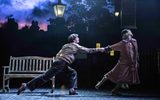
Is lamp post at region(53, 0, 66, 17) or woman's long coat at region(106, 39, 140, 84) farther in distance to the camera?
lamp post at region(53, 0, 66, 17)

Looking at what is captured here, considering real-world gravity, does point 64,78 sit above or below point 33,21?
below

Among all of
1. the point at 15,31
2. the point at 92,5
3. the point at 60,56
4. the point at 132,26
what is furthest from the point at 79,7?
the point at 60,56

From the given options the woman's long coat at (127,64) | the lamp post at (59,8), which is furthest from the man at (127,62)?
the lamp post at (59,8)

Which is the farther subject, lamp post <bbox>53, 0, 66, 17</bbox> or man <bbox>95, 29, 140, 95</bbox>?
lamp post <bbox>53, 0, 66, 17</bbox>

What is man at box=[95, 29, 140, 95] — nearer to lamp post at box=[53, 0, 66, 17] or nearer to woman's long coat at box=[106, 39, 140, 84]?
woman's long coat at box=[106, 39, 140, 84]

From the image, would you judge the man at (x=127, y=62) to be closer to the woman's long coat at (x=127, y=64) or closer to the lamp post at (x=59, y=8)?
the woman's long coat at (x=127, y=64)

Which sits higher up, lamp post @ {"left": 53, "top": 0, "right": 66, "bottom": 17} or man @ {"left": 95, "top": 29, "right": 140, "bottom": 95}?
lamp post @ {"left": 53, "top": 0, "right": 66, "bottom": 17}

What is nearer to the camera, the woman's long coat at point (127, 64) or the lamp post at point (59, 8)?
the woman's long coat at point (127, 64)

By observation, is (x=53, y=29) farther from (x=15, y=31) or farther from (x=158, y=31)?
(x=158, y=31)

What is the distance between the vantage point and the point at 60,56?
36.9 ft

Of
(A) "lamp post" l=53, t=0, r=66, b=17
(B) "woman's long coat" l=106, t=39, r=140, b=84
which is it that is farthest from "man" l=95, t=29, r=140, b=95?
(A) "lamp post" l=53, t=0, r=66, b=17

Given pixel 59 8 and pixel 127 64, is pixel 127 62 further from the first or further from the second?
pixel 59 8

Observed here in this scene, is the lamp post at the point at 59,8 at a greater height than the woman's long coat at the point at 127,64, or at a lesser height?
greater

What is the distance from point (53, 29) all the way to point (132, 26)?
5.61 metres
